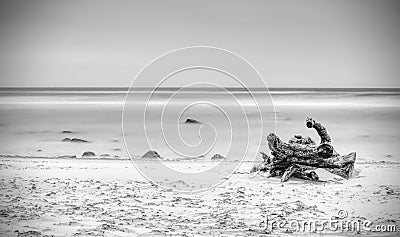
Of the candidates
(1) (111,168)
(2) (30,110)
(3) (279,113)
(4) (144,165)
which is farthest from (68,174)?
(2) (30,110)

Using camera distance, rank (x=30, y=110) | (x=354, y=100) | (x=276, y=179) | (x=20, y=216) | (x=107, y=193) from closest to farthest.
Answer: (x=20, y=216), (x=107, y=193), (x=276, y=179), (x=30, y=110), (x=354, y=100)

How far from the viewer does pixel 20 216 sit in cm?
465

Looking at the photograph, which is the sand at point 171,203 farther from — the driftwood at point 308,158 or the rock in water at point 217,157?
the rock in water at point 217,157

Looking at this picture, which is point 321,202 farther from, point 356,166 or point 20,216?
point 20,216

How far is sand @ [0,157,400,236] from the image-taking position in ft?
14.3

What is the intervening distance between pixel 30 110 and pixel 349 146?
477 inches
